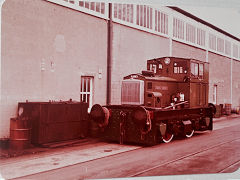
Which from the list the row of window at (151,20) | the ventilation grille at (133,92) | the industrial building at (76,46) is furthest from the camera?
the row of window at (151,20)

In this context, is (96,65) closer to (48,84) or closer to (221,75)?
(48,84)

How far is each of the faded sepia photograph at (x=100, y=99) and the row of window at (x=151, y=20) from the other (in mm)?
50

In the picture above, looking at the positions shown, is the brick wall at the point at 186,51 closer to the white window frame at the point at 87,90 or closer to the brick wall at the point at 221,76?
the brick wall at the point at 221,76

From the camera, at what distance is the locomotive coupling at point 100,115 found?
332 inches

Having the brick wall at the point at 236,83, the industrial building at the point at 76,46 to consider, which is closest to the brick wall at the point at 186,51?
the industrial building at the point at 76,46

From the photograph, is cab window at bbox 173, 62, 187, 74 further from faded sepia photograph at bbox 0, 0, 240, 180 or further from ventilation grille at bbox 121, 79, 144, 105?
ventilation grille at bbox 121, 79, 144, 105

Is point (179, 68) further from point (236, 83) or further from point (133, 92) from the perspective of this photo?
point (236, 83)

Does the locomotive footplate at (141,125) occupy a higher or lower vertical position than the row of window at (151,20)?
lower

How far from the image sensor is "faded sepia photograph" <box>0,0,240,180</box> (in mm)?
6211

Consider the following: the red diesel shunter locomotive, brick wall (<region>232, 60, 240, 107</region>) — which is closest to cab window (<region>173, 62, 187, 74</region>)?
the red diesel shunter locomotive

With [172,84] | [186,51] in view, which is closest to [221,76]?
[186,51]

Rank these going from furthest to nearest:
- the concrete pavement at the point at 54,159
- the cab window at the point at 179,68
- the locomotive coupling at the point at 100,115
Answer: the cab window at the point at 179,68 → the locomotive coupling at the point at 100,115 → the concrete pavement at the point at 54,159

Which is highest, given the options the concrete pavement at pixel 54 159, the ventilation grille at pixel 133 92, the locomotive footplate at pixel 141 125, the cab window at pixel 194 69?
the cab window at pixel 194 69

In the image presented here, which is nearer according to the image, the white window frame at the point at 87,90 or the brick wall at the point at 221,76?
the white window frame at the point at 87,90
